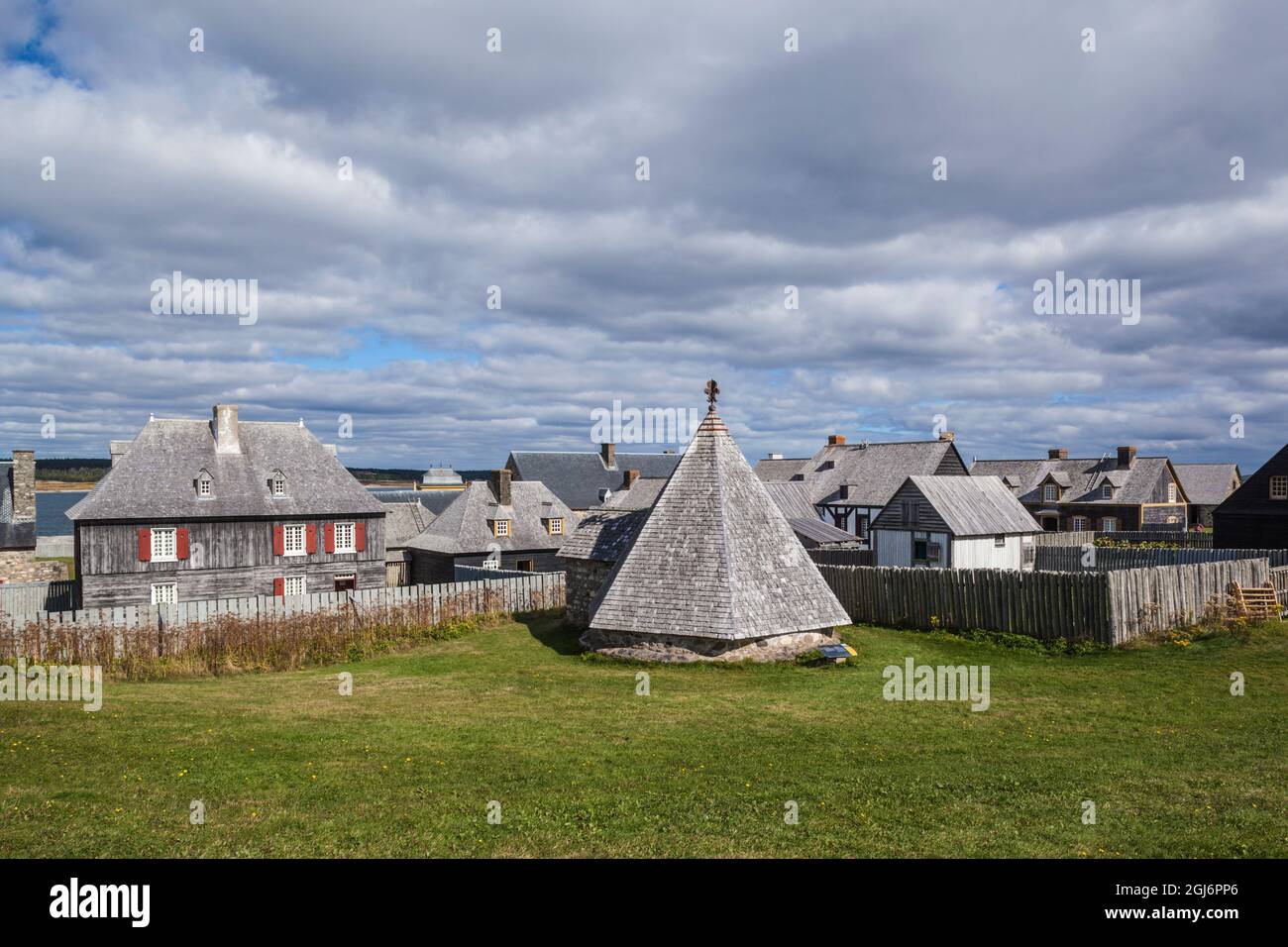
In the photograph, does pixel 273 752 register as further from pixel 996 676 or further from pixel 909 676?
pixel 996 676

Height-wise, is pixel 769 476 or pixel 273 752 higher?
pixel 769 476

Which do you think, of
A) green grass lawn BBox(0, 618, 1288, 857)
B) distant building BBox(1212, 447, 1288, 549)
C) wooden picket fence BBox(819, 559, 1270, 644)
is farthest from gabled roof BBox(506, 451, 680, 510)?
green grass lawn BBox(0, 618, 1288, 857)

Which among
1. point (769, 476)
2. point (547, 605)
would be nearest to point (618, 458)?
point (769, 476)

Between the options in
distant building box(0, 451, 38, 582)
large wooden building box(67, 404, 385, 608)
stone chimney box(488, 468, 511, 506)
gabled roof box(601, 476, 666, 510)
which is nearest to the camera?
large wooden building box(67, 404, 385, 608)

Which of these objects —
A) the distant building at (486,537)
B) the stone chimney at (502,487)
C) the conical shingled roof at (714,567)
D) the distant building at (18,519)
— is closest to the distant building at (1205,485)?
the distant building at (486,537)

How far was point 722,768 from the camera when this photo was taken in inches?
436

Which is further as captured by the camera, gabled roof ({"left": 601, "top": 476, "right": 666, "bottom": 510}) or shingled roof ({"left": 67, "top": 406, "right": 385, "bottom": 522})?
gabled roof ({"left": 601, "top": 476, "right": 666, "bottom": 510})

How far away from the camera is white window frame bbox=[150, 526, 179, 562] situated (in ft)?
117

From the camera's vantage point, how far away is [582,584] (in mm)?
25812

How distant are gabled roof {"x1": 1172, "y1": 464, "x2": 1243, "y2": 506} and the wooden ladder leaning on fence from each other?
2175 inches

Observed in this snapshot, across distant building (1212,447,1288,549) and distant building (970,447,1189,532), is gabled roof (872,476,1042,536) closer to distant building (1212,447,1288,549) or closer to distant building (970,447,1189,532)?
distant building (1212,447,1288,549)

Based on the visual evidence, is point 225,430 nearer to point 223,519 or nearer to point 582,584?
point 223,519
